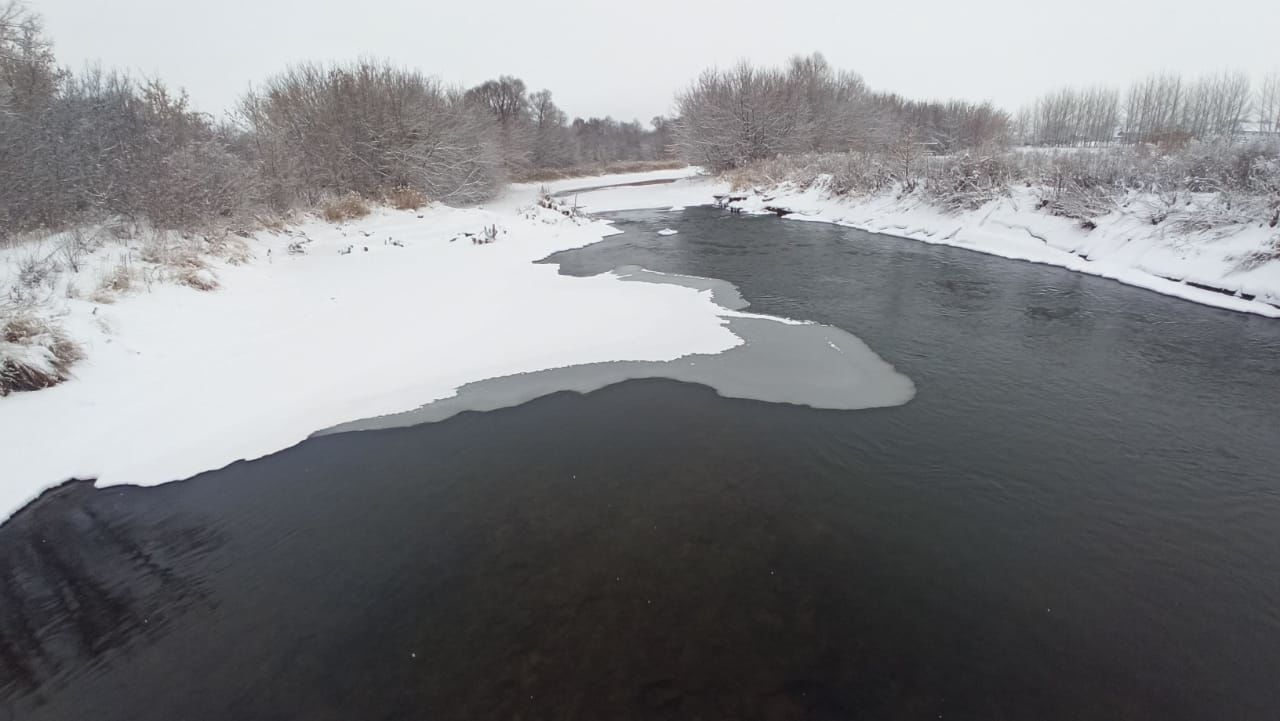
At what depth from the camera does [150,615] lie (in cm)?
422

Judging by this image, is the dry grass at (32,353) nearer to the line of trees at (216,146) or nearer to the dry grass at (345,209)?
the line of trees at (216,146)

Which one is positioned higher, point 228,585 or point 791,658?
point 228,585

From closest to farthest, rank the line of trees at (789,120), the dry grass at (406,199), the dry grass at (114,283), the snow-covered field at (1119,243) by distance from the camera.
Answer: the dry grass at (114,283), the snow-covered field at (1119,243), the dry grass at (406,199), the line of trees at (789,120)

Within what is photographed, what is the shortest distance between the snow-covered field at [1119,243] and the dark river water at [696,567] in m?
4.53

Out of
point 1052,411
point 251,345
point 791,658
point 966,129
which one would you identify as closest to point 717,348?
point 1052,411

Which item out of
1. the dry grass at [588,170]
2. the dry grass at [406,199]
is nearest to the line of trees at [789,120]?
the dry grass at [588,170]

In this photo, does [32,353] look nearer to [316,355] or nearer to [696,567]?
[316,355]

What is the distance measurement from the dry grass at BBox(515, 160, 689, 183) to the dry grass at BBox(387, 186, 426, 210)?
88.8 ft

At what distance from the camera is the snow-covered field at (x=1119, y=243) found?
10.7 metres

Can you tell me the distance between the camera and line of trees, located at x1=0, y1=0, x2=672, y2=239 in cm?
1296

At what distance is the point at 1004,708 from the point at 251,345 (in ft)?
33.5

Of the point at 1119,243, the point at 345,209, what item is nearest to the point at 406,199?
the point at 345,209

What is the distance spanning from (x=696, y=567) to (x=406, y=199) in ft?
68.7

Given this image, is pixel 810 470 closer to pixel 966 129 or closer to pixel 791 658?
pixel 791 658
